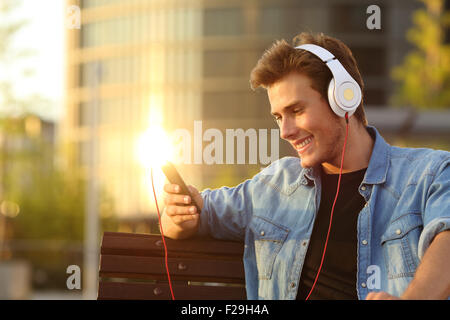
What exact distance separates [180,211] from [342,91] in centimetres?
71

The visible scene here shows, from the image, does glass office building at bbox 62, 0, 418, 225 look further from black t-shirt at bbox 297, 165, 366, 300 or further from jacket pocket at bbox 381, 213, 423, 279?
jacket pocket at bbox 381, 213, 423, 279

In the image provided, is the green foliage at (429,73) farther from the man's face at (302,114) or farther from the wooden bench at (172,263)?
the man's face at (302,114)

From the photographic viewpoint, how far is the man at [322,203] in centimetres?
248

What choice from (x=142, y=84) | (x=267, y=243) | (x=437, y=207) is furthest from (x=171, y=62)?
(x=437, y=207)

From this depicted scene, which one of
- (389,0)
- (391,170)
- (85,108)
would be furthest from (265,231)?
(85,108)

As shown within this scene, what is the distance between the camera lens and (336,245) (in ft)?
8.63

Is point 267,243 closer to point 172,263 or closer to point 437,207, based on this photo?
point 172,263

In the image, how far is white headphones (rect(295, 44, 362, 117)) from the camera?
2430mm

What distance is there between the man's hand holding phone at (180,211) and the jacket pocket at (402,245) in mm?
676

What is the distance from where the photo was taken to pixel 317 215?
106 inches

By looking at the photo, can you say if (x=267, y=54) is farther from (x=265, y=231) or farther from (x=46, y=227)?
(x=46, y=227)

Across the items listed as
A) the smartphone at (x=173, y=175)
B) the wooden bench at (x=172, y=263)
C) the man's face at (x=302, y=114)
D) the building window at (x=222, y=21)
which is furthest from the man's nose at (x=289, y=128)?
the building window at (x=222, y=21)

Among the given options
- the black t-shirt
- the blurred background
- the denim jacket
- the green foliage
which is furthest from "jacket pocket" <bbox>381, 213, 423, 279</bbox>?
the blurred background
